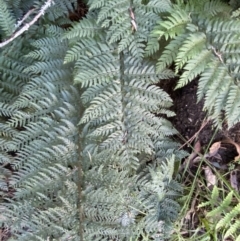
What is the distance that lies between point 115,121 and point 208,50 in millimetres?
608

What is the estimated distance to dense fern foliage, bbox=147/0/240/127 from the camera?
221 centimetres

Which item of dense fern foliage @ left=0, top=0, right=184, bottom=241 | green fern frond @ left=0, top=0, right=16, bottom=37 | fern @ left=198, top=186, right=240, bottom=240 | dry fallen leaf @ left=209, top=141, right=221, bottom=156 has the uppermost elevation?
green fern frond @ left=0, top=0, right=16, bottom=37

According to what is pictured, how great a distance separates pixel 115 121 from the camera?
2408 millimetres

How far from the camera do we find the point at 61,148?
2.42m

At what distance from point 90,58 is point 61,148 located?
0.51 m

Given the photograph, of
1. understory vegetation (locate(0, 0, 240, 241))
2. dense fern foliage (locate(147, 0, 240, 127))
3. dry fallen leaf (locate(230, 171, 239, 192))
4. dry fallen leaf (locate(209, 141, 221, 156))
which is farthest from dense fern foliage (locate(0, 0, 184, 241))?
dry fallen leaf (locate(230, 171, 239, 192))

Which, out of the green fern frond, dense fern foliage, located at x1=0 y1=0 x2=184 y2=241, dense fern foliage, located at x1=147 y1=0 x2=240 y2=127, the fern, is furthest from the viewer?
the green fern frond

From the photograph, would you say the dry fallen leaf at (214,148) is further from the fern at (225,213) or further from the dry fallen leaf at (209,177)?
the fern at (225,213)

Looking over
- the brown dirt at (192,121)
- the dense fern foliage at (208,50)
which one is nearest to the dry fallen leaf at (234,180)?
the brown dirt at (192,121)

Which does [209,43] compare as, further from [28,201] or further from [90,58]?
[28,201]

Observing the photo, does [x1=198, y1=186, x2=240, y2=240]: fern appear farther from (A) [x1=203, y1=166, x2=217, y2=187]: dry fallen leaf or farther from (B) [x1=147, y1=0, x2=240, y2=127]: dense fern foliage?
(B) [x1=147, y1=0, x2=240, y2=127]: dense fern foliage

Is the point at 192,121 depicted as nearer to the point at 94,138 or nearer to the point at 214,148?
the point at 214,148

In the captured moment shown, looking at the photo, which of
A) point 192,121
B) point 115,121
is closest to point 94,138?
point 115,121

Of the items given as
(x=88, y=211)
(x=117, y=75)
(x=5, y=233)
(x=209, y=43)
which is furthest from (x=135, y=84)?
(x=5, y=233)
